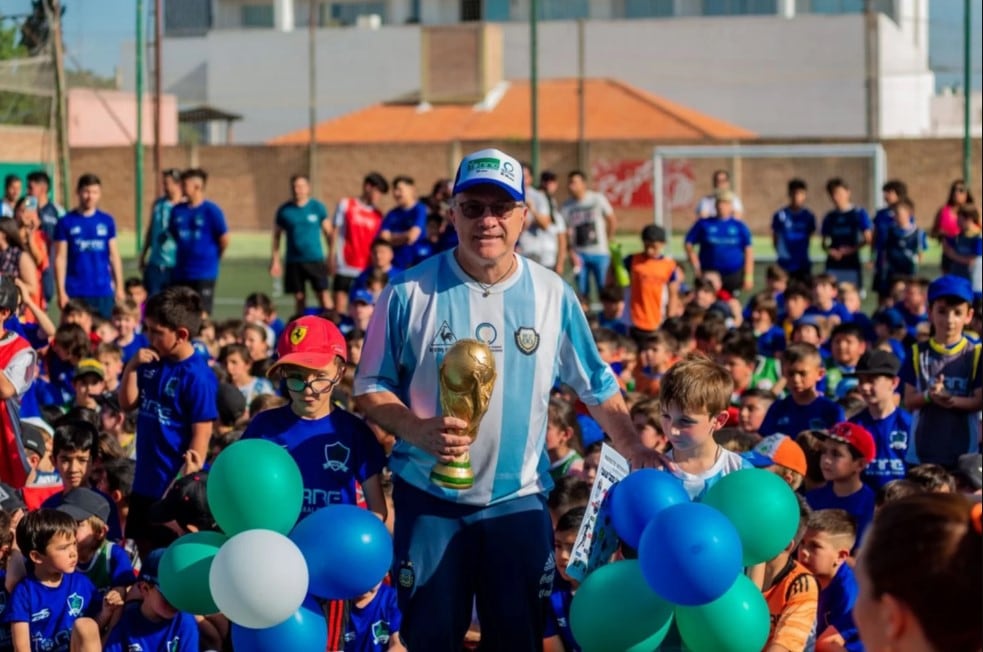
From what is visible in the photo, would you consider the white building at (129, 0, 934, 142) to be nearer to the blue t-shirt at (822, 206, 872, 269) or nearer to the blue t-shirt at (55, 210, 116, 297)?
the blue t-shirt at (822, 206, 872, 269)

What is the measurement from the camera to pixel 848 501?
7.66 meters

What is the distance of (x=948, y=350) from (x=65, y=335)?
20.3 ft

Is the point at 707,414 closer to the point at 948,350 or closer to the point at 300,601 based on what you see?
the point at 300,601

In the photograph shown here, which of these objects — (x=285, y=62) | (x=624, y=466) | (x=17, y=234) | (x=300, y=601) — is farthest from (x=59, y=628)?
(x=285, y=62)

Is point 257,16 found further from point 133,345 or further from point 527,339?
point 527,339

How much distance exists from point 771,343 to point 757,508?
7596 mm

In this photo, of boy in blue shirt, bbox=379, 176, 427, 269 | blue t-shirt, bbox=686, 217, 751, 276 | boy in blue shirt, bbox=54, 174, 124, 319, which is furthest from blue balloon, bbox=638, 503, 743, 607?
blue t-shirt, bbox=686, 217, 751, 276

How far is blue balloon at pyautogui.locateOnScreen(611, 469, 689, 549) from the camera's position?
4.78m

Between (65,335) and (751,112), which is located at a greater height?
(751,112)

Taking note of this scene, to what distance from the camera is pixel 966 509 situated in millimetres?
2594

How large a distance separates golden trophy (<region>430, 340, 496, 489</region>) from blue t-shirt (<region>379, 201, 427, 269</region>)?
413 inches

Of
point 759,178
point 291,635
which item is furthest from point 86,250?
point 759,178

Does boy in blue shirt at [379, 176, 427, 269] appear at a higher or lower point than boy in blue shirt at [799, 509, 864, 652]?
higher

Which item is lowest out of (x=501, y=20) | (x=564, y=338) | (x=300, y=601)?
(x=300, y=601)
